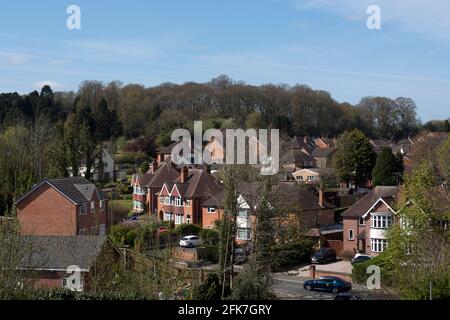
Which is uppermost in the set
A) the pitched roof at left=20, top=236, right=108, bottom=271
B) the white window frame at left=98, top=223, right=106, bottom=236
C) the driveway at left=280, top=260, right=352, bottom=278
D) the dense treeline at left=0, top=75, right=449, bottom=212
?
the dense treeline at left=0, top=75, right=449, bottom=212

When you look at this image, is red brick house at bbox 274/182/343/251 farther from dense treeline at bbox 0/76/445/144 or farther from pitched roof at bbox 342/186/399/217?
dense treeline at bbox 0/76/445/144

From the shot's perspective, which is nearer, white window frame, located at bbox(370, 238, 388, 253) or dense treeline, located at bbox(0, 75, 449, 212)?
white window frame, located at bbox(370, 238, 388, 253)

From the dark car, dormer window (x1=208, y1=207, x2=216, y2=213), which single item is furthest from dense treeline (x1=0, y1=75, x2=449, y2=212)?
the dark car

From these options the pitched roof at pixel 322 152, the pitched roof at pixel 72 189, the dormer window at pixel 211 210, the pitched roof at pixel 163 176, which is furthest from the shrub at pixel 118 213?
the pitched roof at pixel 322 152

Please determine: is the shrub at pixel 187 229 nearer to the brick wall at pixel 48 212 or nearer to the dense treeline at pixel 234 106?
the brick wall at pixel 48 212

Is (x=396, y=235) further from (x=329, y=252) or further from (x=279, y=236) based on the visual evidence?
(x=329, y=252)

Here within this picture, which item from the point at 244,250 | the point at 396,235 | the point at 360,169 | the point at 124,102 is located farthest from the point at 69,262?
the point at 124,102
